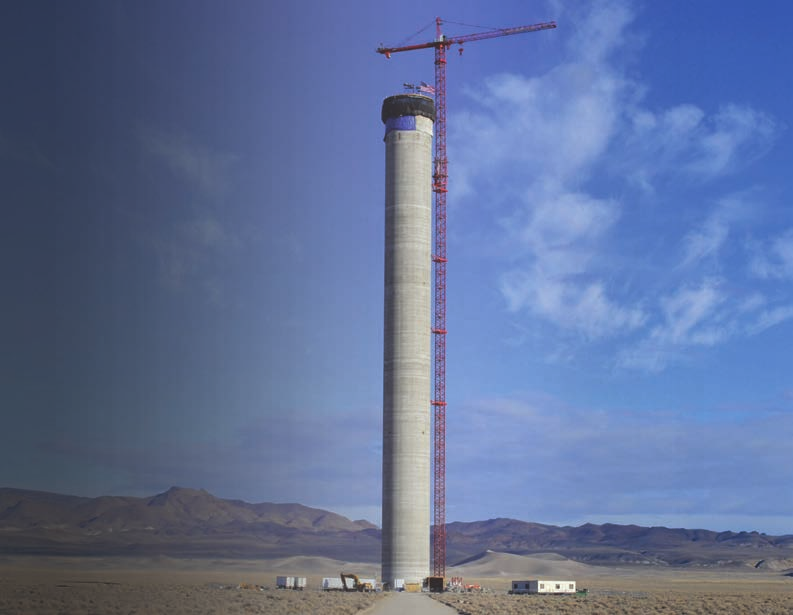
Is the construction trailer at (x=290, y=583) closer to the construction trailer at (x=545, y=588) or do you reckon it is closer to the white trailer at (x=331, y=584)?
the white trailer at (x=331, y=584)

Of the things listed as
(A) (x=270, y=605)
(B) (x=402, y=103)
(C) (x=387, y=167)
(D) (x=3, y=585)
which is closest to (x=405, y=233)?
(C) (x=387, y=167)

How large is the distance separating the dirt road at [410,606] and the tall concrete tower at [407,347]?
35.4 ft

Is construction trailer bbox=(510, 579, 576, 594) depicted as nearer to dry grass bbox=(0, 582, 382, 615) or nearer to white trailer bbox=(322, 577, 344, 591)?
white trailer bbox=(322, 577, 344, 591)

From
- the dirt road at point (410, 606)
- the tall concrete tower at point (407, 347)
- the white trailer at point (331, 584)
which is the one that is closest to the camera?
the dirt road at point (410, 606)

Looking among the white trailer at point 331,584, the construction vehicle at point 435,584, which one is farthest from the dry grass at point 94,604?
the white trailer at point 331,584

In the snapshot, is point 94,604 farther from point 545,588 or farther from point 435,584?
point 545,588

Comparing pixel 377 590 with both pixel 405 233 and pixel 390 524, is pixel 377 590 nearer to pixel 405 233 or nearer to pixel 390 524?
pixel 390 524

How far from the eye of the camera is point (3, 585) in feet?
181

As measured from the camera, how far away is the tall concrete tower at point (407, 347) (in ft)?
322

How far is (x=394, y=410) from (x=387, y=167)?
2604 centimetres

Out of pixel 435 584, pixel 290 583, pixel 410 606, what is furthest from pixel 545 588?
pixel 410 606

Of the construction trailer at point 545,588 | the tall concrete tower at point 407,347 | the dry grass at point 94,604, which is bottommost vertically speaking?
Result: the construction trailer at point 545,588

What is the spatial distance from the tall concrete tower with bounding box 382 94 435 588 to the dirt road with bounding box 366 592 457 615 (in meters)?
10.8

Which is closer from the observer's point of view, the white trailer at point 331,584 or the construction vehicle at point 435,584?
the construction vehicle at point 435,584
